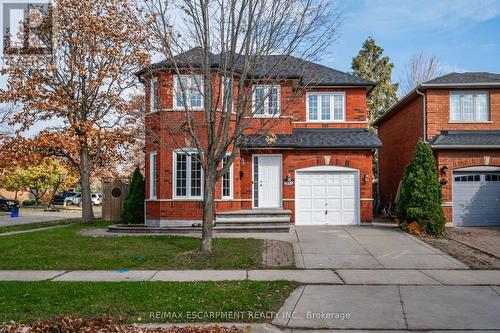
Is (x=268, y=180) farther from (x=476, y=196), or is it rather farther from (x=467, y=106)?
(x=467, y=106)

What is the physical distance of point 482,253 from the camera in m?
11.9

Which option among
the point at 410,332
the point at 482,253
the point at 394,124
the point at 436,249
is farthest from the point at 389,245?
the point at 394,124

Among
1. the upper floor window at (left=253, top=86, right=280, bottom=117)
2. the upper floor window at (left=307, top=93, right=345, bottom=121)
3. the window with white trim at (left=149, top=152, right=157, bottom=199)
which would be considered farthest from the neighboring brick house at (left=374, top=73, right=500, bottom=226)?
the window with white trim at (left=149, top=152, right=157, bottom=199)

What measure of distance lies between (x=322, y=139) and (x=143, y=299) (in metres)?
12.8

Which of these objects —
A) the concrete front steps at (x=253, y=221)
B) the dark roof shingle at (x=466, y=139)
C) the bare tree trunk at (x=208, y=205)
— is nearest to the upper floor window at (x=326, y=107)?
the dark roof shingle at (x=466, y=139)

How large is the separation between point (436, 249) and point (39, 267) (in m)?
10.4

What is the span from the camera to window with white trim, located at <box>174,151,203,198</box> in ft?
55.3

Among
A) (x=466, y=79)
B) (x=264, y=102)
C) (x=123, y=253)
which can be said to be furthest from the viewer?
(x=466, y=79)

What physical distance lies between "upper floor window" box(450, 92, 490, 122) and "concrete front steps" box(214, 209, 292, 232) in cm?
865

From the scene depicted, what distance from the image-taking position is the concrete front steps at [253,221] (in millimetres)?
15441

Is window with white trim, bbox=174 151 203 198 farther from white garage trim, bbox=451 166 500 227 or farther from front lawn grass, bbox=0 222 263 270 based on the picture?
white garage trim, bbox=451 166 500 227

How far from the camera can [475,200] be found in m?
18.0

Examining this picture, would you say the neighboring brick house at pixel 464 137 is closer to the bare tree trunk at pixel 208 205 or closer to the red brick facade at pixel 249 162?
the red brick facade at pixel 249 162

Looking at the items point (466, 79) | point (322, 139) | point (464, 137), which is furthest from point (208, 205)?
point (466, 79)
